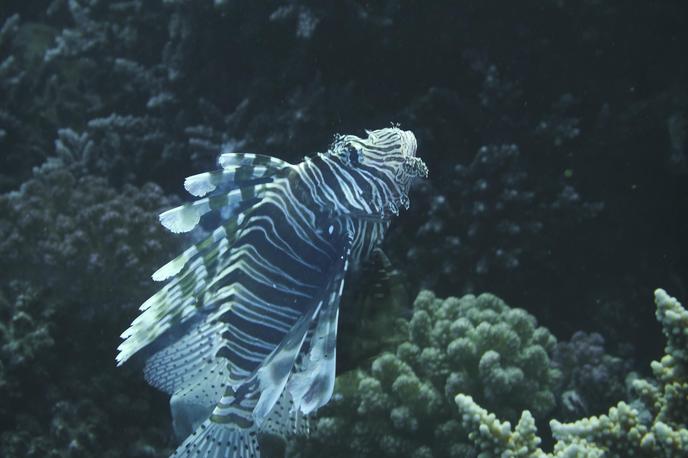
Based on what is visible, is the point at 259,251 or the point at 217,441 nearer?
the point at 259,251

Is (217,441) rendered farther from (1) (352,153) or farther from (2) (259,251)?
(1) (352,153)

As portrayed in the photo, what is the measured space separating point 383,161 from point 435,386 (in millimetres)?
1482

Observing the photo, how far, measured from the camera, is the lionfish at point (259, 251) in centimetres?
225

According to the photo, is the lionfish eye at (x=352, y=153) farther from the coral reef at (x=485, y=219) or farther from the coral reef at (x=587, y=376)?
the coral reef at (x=587, y=376)

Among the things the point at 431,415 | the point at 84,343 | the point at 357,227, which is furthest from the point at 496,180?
the point at 84,343

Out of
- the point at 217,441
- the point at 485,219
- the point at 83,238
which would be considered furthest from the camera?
the point at 485,219

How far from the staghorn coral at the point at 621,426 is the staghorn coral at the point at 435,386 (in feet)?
1.84

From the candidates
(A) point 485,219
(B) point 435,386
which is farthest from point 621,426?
(A) point 485,219

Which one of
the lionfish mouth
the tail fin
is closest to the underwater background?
the tail fin

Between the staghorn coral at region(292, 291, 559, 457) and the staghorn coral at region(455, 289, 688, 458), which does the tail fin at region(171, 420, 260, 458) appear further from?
the staghorn coral at region(455, 289, 688, 458)

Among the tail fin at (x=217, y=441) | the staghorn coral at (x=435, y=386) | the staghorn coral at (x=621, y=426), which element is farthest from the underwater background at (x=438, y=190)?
the tail fin at (x=217, y=441)

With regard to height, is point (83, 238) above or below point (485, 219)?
below

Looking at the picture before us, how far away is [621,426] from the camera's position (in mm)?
2314

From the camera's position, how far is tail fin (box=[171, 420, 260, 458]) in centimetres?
249
